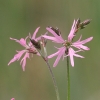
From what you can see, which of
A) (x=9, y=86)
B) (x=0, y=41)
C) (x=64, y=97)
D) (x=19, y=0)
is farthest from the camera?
(x=19, y=0)

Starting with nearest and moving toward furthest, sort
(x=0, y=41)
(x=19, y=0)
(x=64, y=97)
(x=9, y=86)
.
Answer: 1. (x=64, y=97)
2. (x=9, y=86)
3. (x=0, y=41)
4. (x=19, y=0)

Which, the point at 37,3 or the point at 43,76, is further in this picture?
the point at 37,3

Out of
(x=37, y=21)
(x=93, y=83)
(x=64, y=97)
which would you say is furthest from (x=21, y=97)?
(x=37, y=21)

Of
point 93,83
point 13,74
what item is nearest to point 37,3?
point 13,74

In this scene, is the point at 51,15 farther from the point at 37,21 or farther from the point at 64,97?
the point at 64,97

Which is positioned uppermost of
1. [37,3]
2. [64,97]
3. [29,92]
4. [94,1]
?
[37,3]

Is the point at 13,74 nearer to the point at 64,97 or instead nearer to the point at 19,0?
the point at 64,97

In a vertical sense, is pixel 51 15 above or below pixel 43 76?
above
